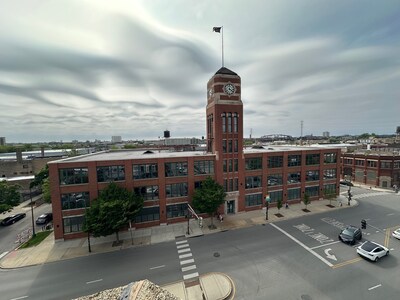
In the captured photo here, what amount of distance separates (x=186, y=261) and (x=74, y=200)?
1896cm

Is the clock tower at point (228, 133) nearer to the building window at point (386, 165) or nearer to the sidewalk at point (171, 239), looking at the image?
the sidewalk at point (171, 239)

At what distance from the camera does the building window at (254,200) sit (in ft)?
119

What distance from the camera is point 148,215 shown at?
3078cm

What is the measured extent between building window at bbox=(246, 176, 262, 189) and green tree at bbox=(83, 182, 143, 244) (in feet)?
68.3

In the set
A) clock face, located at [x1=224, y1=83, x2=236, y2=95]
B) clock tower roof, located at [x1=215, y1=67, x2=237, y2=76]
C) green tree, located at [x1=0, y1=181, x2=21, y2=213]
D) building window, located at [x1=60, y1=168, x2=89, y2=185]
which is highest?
clock tower roof, located at [x1=215, y1=67, x2=237, y2=76]

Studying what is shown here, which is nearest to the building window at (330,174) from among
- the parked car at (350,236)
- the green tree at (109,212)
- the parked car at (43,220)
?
the parked car at (350,236)

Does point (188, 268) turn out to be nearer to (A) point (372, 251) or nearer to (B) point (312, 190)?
(A) point (372, 251)

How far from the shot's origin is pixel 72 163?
89.0 ft

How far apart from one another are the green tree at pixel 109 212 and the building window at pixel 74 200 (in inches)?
133

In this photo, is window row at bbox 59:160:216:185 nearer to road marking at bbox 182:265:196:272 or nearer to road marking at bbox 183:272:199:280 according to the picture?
road marking at bbox 182:265:196:272

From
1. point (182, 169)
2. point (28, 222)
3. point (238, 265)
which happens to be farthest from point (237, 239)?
point (28, 222)

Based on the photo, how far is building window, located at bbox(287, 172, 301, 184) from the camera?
128 feet

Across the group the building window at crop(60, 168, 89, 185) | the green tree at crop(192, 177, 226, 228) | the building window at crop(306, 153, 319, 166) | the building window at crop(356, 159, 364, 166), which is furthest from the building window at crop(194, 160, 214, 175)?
the building window at crop(356, 159, 364, 166)

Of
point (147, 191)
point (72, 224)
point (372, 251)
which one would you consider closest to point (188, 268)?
point (147, 191)
